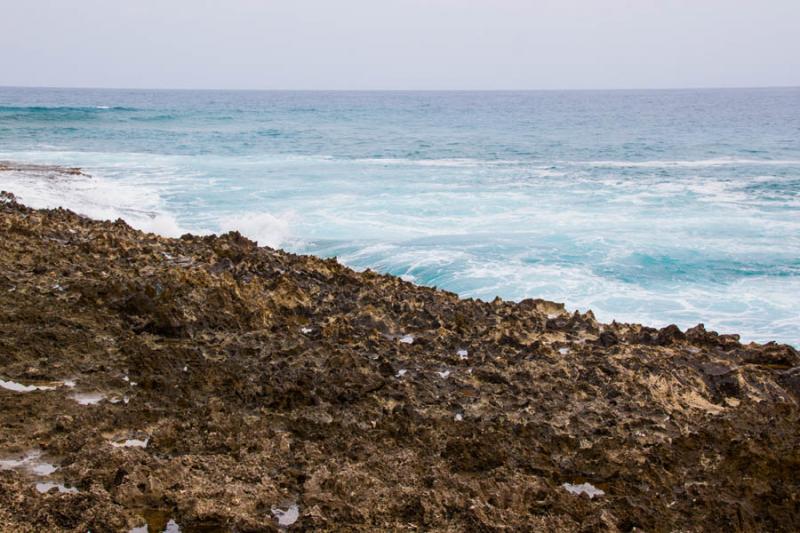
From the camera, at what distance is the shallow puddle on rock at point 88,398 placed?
5.02 m

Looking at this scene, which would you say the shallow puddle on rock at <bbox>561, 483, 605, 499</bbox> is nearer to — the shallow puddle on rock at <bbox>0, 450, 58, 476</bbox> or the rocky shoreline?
the rocky shoreline

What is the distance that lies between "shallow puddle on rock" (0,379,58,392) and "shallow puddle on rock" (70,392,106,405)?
21 cm

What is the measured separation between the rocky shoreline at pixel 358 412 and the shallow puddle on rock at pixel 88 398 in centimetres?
2

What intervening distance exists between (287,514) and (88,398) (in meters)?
1.97

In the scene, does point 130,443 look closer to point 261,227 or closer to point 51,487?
point 51,487

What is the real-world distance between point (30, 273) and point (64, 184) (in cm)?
1438

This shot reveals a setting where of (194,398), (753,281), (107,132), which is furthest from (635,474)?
(107,132)

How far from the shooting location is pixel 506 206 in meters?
20.1

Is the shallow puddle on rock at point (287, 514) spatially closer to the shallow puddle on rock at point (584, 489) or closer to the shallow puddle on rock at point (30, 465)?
the shallow puddle on rock at point (30, 465)

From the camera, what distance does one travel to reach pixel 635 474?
4367 mm

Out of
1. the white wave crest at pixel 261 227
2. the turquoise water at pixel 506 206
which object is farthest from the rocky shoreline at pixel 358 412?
the white wave crest at pixel 261 227

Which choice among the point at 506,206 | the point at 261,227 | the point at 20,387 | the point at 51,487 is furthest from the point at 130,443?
the point at 506,206

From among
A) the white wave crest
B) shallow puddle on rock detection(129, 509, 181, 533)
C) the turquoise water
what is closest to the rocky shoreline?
shallow puddle on rock detection(129, 509, 181, 533)

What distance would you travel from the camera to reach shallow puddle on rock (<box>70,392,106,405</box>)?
16.5 feet
